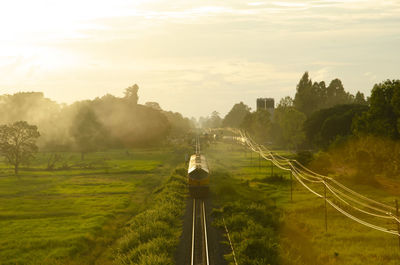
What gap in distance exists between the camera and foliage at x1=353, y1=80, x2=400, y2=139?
55531 millimetres

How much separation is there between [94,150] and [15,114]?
49354 millimetres

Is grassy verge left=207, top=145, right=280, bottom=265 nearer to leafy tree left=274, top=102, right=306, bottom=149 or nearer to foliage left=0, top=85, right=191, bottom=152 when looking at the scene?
leafy tree left=274, top=102, right=306, bottom=149

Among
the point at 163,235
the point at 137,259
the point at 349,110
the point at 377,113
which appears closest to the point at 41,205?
the point at 163,235

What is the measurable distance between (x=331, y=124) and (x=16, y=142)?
63.9m

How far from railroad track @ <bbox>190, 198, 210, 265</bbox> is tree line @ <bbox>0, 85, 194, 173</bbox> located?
7812 cm

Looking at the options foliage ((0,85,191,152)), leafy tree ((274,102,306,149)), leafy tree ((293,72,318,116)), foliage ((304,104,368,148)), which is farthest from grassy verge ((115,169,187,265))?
leafy tree ((293,72,318,116))

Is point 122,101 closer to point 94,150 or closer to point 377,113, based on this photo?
point 94,150

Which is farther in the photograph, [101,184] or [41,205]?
[101,184]

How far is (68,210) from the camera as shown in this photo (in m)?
45.1

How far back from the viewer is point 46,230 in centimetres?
3638

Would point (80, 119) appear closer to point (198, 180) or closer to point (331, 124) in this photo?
point (331, 124)

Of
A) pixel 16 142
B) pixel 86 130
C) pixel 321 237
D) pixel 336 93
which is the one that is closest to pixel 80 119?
pixel 86 130

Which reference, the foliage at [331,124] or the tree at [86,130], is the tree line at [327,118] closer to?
the foliage at [331,124]

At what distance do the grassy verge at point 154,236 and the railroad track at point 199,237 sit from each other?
4.19ft
